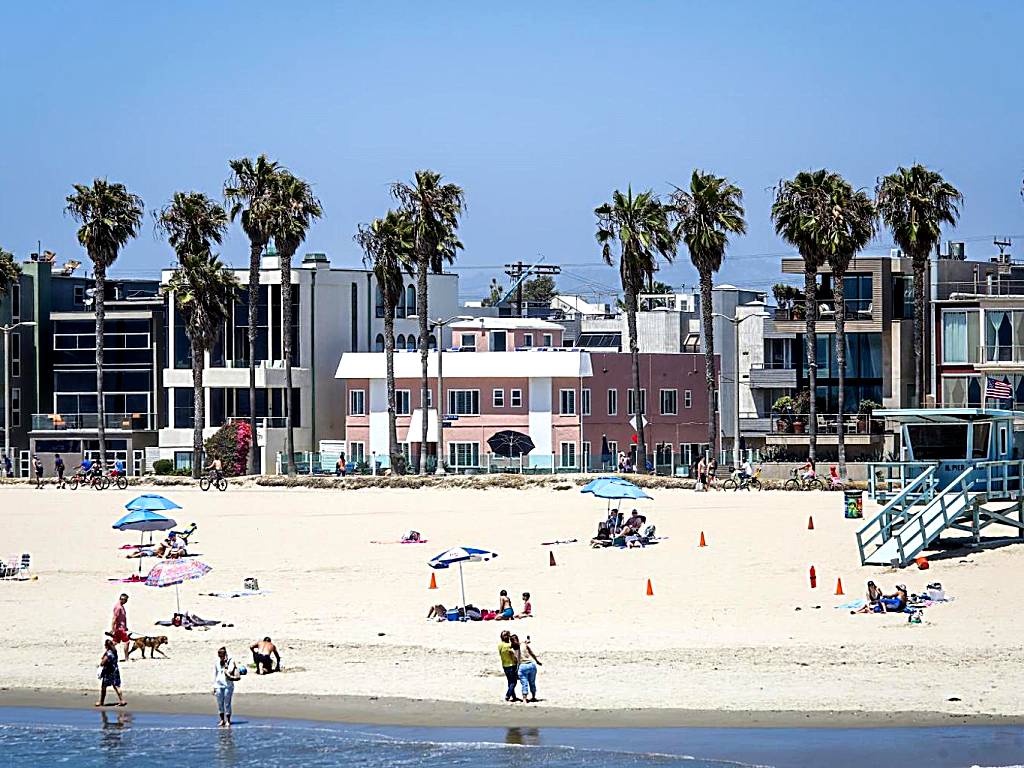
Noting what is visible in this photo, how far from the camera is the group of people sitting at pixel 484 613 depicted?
107 ft

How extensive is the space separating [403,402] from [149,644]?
2190 inches

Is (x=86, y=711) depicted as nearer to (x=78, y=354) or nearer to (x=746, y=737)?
(x=746, y=737)

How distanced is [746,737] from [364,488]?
50196 mm

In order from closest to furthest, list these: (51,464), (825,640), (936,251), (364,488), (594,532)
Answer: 1. (825,640)
2. (594,532)
3. (364,488)
4. (936,251)
5. (51,464)

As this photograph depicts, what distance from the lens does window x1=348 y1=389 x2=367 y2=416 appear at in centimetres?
8562

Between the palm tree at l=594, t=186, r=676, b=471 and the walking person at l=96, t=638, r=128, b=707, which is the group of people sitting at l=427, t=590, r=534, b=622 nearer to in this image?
the walking person at l=96, t=638, r=128, b=707

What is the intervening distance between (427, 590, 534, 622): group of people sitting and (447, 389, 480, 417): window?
5015 cm

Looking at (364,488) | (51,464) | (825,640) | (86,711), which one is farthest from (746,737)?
(51,464)

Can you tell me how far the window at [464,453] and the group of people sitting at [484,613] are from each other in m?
48.5

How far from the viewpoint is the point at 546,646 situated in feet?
98.2

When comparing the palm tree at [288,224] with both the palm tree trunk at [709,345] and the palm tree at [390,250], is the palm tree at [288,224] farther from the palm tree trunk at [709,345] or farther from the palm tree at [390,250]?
the palm tree trunk at [709,345]

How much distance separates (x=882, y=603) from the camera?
32.2 metres

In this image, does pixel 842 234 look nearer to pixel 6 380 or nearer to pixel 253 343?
pixel 253 343

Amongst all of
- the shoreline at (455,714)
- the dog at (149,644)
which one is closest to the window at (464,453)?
the dog at (149,644)
